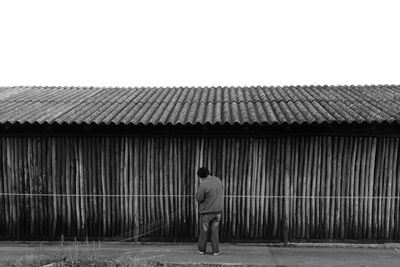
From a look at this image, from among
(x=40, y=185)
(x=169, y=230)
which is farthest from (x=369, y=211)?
(x=40, y=185)

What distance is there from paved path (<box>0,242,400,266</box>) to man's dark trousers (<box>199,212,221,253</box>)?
0.20 m

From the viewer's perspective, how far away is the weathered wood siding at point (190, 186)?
27.8 ft

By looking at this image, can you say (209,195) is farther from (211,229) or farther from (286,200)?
(286,200)

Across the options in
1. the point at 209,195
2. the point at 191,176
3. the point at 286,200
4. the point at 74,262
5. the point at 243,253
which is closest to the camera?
the point at 74,262

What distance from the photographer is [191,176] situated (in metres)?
8.67

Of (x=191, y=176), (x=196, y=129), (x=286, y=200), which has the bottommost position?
(x=286, y=200)

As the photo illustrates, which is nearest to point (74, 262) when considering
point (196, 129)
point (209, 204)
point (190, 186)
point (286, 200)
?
point (209, 204)

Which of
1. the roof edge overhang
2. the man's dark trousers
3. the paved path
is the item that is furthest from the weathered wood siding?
the man's dark trousers

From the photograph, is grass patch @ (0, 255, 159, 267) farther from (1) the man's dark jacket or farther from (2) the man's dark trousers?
(1) the man's dark jacket

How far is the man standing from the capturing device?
291 inches

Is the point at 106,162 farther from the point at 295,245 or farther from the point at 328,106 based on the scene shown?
the point at 328,106

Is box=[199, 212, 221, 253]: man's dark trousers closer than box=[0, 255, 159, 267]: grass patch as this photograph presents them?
No

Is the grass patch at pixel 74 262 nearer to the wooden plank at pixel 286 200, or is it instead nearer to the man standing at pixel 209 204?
the man standing at pixel 209 204

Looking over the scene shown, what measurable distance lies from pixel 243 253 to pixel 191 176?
2.03 metres
